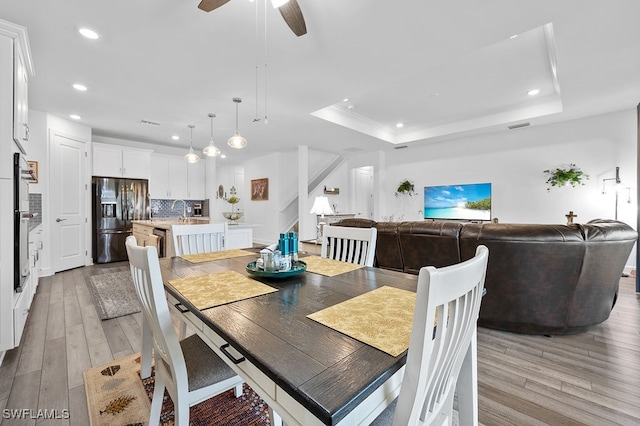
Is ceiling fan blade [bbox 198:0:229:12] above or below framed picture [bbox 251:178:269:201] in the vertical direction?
above

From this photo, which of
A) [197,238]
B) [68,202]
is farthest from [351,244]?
[68,202]

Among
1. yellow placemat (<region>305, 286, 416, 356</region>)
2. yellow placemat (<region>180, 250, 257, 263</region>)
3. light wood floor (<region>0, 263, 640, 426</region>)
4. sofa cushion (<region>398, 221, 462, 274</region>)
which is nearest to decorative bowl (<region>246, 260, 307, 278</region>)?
yellow placemat (<region>305, 286, 416, 356</region>)

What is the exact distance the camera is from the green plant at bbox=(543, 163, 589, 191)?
16.2 feet

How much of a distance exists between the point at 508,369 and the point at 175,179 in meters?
6.87

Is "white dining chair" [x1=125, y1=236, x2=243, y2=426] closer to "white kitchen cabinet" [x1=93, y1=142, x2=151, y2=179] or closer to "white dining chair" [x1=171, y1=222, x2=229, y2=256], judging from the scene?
"white dining chair" [x1=171, y1=222, x2=229, y2=256]

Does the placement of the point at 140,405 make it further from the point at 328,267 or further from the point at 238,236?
the point at 238,236

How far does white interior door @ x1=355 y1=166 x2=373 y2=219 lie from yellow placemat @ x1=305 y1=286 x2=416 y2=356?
24.7 feet

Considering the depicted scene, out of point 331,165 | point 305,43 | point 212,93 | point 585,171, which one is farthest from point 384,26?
point 331,165

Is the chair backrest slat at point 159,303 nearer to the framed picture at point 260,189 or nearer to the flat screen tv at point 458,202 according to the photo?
the flat screen tv at point 458,202

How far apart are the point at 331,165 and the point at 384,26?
5898mm

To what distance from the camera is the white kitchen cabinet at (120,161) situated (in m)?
5.27

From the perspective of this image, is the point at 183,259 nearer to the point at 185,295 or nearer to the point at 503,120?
the point at 185,295

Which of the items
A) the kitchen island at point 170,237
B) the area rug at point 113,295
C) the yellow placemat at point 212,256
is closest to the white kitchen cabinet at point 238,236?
the kitchen island at point 170,237

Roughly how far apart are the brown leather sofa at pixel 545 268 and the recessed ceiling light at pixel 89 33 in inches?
134
